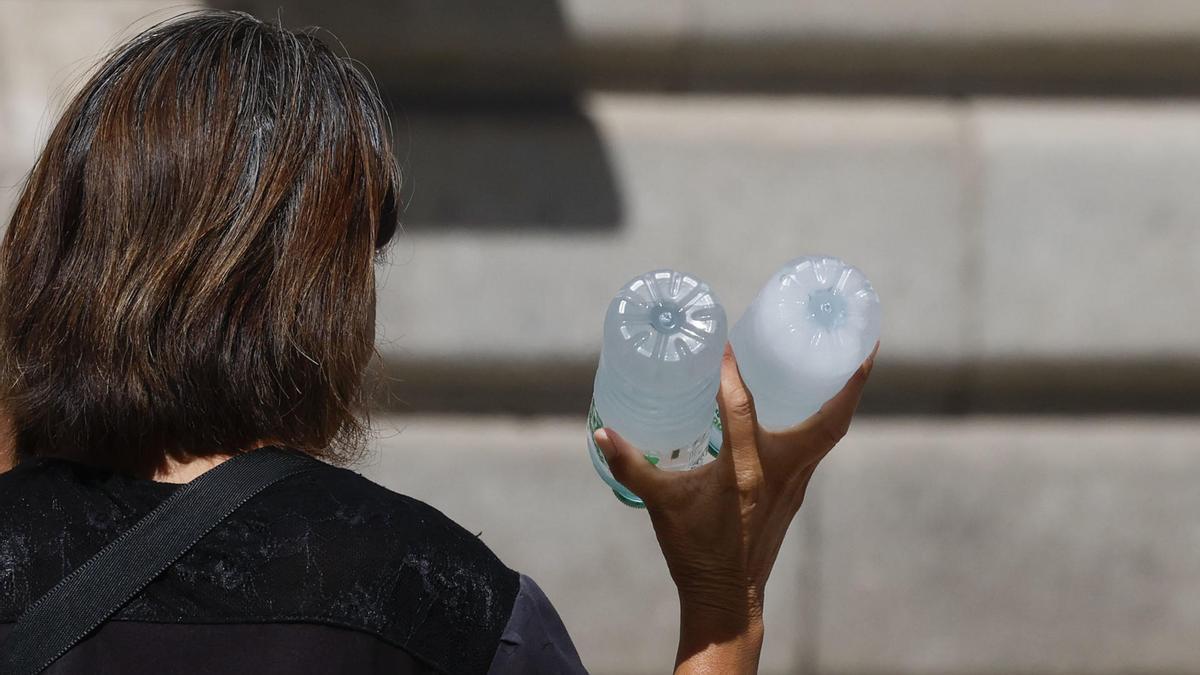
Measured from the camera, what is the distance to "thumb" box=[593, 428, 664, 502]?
1.43 meters

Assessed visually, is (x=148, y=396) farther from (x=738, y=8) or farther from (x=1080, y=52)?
(x=1080, y=52)

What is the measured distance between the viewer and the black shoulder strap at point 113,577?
1272 mm

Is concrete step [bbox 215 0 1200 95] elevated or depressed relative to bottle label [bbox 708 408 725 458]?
elevated

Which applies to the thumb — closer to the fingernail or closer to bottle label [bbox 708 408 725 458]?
the fingernail

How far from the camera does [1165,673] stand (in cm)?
396

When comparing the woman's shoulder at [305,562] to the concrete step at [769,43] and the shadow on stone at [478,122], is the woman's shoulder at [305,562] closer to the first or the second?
the shadow on stone at [478,122]

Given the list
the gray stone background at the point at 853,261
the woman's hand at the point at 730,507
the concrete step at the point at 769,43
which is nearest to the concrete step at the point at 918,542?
the gray stone background at the point at 853,261

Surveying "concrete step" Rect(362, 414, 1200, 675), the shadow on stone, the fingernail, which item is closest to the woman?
the fingernail

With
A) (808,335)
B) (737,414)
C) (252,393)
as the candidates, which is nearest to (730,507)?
(737,414)

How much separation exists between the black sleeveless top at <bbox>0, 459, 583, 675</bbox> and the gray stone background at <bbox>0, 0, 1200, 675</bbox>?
2.32 m

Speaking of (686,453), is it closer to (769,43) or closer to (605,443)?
(605,443)

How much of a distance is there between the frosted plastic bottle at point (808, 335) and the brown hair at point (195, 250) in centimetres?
63

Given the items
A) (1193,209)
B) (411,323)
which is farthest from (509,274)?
(1193,209)

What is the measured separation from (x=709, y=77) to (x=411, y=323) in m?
1.17
